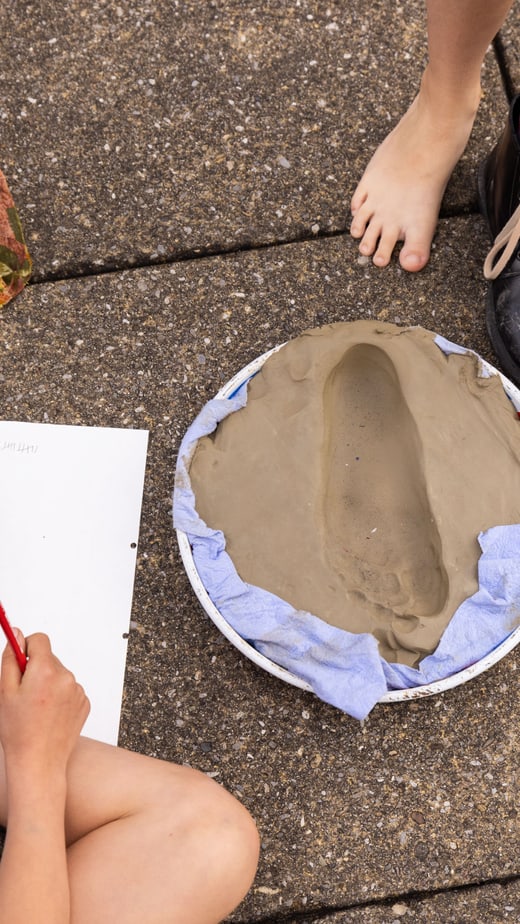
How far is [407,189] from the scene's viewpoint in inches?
46.2

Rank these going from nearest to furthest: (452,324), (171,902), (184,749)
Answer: (171,902) → (184,749) → (452,324)

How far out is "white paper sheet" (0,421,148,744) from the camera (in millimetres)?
1087

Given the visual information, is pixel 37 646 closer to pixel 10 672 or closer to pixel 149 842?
pixel 10 672

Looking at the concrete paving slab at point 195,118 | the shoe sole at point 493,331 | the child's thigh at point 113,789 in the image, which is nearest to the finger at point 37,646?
the child's thigh at point 113,789

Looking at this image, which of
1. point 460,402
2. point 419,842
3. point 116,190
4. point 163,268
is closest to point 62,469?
point 163,268

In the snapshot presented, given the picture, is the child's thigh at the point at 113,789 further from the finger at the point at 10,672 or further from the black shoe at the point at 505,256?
the black shoe at the point at 505,256

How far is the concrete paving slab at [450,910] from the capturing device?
3.36 ft

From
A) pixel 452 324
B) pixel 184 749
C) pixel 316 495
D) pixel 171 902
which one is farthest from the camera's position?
pixel 452 324

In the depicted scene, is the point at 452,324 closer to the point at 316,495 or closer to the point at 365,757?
the point at 316,495

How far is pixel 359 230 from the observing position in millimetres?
1202

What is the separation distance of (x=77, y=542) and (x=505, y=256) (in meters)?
0.72

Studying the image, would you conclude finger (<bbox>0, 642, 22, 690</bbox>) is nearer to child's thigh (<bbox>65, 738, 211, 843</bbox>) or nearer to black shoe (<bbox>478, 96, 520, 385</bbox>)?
child's thigh (<bbox>65, 738, 211, 843</bbox>)

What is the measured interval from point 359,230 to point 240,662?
0.67 m

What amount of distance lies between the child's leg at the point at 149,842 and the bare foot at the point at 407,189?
80cm
